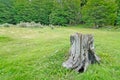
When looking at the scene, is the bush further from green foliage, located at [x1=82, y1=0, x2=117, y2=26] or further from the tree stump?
the tree stump

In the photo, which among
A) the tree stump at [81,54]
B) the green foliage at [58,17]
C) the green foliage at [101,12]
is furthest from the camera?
the green foliage at [58,17]

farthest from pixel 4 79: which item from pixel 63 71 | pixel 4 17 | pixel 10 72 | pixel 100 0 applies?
pixel 4 17

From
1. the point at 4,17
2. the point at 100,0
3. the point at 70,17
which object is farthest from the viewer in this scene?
the point at 4,17

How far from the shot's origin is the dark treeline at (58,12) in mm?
27344

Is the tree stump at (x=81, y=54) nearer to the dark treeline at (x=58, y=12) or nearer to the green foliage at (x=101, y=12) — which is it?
the green foliage at (x=101, y=12)

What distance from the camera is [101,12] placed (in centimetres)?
2689

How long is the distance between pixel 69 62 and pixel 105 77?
1072 millimetres

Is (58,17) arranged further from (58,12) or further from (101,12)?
(101,12)

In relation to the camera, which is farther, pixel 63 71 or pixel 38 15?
pixel 38 15

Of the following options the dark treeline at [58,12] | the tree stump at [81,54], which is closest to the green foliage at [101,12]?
the dark treeline at [58,12]

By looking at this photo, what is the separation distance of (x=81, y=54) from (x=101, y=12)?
2122 centimetres

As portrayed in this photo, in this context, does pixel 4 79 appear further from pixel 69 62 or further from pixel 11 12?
pixel 11 12

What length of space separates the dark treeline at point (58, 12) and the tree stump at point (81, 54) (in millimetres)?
21076

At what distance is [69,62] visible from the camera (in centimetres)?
632
